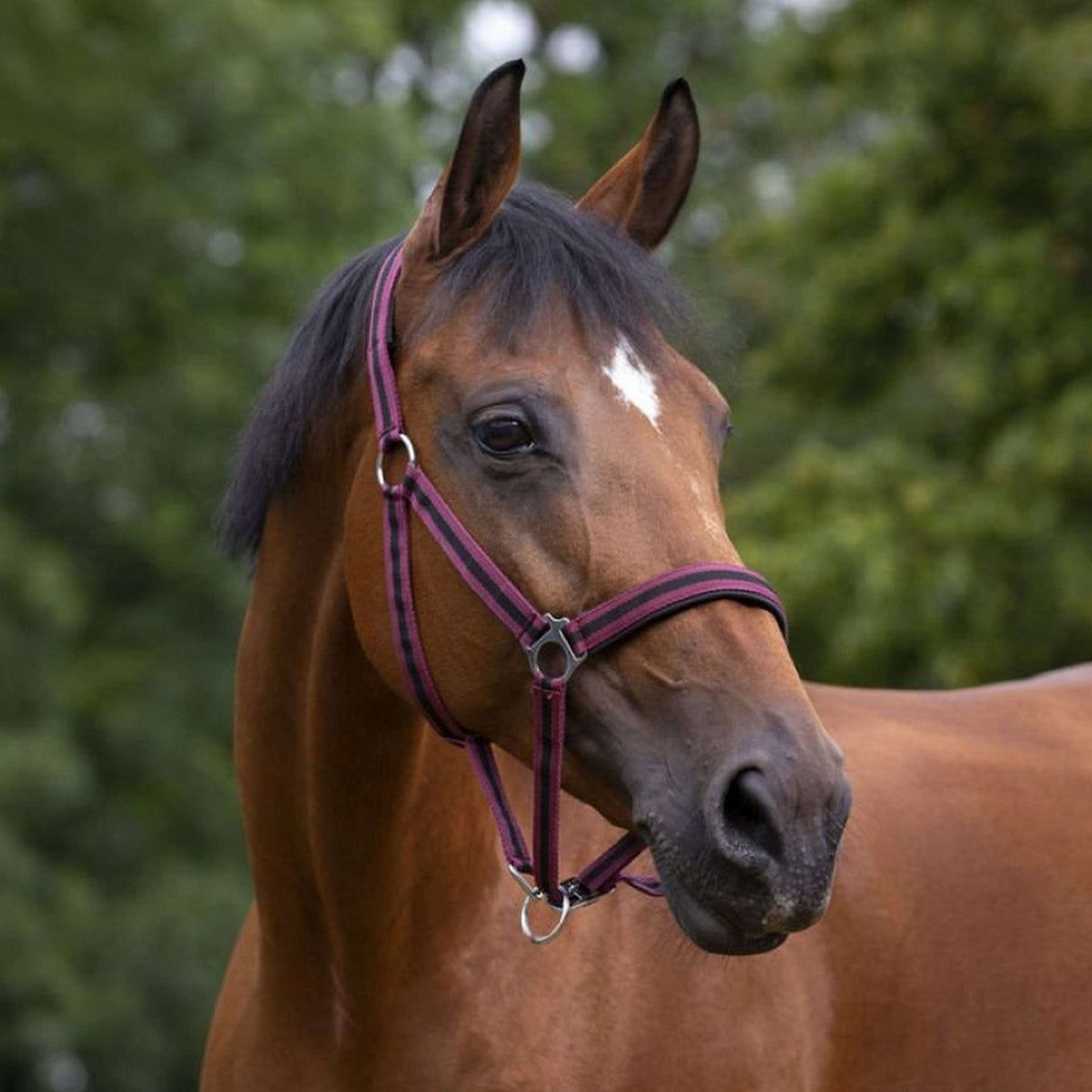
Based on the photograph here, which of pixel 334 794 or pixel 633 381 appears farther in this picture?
pixel 334 794

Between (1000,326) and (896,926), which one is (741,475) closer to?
(1000,326)

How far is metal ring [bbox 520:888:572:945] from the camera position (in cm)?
320

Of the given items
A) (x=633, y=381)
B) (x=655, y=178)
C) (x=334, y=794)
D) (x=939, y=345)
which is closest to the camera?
(x=633, y=381)

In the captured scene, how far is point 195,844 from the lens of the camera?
54.5ft

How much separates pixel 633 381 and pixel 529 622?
17.5 inches

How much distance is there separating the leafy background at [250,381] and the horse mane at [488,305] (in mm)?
8545

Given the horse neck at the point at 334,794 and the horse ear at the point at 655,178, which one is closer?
the horse neck at the point at 334,794

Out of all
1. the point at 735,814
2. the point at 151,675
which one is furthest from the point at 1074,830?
the point at 151,675

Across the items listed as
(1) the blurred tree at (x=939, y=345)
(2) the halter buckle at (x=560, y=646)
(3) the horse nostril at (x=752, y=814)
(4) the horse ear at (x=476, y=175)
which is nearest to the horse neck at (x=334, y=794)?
(4) the horse ear at (x=476, y=175)

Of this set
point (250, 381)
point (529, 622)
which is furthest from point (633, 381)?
point (250, 381)

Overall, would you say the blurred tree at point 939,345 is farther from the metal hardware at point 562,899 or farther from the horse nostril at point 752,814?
the horse nostril at point 752,814

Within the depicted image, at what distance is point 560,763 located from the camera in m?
→ 3.12

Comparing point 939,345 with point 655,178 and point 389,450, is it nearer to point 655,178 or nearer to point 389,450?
point 655,178

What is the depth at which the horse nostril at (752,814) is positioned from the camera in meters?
2.76
